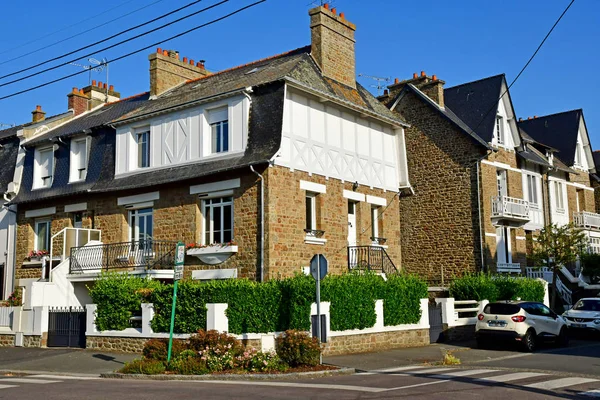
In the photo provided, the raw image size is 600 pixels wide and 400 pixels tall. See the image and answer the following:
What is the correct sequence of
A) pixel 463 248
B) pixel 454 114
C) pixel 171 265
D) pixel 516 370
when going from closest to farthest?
pixel 516 370, pixel 171 265, pixel 463 248, pixel 454 114

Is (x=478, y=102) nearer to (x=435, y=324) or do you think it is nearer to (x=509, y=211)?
(x=509, y=211)

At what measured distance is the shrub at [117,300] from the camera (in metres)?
18.9

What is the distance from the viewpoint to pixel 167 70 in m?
27.2

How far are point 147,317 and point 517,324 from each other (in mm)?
10396

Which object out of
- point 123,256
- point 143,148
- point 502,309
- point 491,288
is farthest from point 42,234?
point 502,309

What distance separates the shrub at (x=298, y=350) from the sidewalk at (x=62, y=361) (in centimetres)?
408

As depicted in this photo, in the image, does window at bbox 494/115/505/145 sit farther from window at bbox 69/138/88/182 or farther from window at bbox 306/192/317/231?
window at bbox 69/138/88/182

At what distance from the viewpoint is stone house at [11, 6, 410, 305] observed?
67.6 feet

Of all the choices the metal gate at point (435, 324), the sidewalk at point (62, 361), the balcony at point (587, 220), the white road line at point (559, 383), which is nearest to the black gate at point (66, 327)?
the sidewalk at point (62, 361)

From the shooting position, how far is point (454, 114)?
99.3 feet

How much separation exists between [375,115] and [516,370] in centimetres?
1200

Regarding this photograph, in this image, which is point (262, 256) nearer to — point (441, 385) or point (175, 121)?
point (175, 121)

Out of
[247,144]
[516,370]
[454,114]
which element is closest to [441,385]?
[516,370]

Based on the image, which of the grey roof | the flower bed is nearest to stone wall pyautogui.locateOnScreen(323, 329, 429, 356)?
the flower bed
